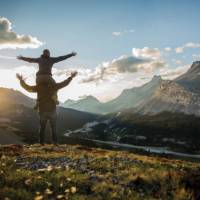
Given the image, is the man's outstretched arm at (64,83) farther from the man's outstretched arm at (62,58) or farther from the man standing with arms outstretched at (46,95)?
the man's outstretched arm at (62,58)

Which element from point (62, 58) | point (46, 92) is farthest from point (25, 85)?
point (62, 58)

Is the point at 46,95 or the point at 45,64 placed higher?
the point at 45,64

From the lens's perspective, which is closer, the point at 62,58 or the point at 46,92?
the point at 46,92

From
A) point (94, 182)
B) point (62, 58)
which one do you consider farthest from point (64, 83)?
point (94, 182)

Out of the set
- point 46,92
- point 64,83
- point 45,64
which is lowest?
point 46,92

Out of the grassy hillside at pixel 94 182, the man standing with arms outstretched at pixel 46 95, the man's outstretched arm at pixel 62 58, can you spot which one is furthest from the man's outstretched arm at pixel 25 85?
the grassy hillside at pixel 94 182

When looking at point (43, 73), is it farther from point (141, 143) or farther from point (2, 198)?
point (141, 143)

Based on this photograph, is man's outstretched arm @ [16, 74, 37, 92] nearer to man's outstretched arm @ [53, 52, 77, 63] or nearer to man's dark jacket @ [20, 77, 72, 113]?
man's dark jacket @ [20, 77, 72, 113]

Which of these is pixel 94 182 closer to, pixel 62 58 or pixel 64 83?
pixel 64 83

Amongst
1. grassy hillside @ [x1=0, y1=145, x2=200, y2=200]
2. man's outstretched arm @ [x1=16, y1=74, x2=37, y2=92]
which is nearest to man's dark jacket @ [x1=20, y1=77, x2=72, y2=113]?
man's outstretched arm @ [x1=16, y1=74, x2=37, y2=92]

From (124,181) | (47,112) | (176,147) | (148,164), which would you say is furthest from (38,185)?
(176,147)

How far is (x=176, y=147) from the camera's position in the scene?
178 m

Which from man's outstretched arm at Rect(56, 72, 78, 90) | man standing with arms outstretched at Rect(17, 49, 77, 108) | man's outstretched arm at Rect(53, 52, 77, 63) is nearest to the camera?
man standing with arms outstretched at Rect(17, 49, 77, 108)

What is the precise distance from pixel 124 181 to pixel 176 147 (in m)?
172
